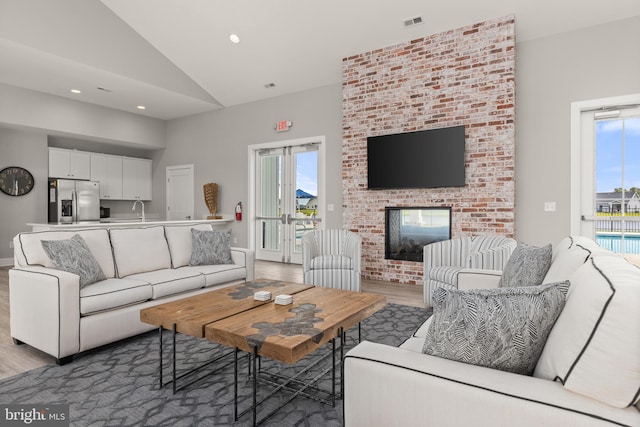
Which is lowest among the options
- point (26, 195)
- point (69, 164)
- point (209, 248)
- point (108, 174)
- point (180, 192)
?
point (209, 248)

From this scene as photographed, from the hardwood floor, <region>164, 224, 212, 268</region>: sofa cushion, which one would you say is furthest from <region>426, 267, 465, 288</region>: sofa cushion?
<region>164, 224, 212, 268</region>: sofa cushion

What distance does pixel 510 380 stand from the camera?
1.08 metres

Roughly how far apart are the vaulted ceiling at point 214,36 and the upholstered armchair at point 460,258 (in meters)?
2.70

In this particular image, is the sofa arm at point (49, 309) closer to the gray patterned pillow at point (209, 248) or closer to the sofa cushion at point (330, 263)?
the gray patterned pillow at point (209, 248)

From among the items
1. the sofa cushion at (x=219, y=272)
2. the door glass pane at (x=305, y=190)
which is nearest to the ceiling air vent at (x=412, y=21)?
the door glass pane at (x=305, y=190)

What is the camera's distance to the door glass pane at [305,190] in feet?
22.2

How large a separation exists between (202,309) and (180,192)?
22.5 ft

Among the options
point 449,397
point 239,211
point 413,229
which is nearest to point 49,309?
point 449,397

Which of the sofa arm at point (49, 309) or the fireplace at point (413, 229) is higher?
the fireplace at point (413, 229)

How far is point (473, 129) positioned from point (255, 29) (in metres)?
3.29

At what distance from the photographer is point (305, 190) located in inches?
272

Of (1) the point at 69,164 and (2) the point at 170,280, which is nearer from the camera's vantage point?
(2) the point at 170,280

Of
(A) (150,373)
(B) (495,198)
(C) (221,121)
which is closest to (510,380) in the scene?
(A) (150,373)

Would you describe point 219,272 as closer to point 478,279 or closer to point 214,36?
point 478,279
